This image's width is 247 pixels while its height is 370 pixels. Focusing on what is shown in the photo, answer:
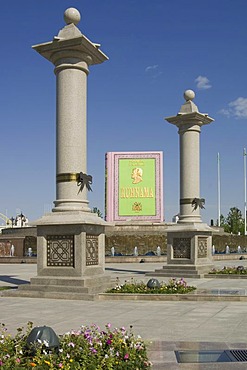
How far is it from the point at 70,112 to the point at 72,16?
282cm

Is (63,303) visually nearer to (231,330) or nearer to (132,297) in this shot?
(132,297)

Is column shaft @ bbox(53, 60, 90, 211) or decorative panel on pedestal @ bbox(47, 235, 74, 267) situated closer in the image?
decorative panel on pedestal @ bbox(47, 235, 74, 267)

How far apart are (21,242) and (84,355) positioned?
32.2 meters

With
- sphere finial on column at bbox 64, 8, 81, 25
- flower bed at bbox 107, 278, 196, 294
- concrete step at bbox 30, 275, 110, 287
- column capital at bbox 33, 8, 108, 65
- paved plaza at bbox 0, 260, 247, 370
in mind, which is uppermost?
sphere finial on column at bbox 64, 8, 81, 25

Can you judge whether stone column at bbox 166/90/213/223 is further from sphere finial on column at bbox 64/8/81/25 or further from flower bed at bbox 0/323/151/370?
flower bed at bbox 0/323/151/370

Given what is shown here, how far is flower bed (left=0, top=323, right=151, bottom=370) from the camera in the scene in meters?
5.48

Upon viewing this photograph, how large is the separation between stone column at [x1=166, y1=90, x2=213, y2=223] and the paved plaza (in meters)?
8.47

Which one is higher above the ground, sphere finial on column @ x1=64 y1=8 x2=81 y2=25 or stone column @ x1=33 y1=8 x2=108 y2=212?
sphere finial on column @ x1=64 y1=8 x2=81 y2=25

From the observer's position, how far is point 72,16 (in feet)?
49.7

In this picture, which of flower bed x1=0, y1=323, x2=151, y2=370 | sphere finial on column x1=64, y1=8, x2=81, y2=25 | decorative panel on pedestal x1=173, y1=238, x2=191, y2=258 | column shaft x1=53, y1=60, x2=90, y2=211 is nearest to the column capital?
sphere finial on column x1=64, y1=8, x2=81, y2=25

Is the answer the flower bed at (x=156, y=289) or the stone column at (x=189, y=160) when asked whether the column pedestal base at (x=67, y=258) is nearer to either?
the flower bed at (x=156, y=289)

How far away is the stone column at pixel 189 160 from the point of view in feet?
70.4

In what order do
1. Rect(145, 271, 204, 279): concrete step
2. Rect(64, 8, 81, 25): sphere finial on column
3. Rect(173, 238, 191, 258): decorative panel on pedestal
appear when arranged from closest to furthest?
1. Rect(64, 8, 81, 25): sphere finial on column
2. Rect(145, 271, 204, 279): concrete step
3. Rect(173, 238, 191, 258): decorative panel on pedestal

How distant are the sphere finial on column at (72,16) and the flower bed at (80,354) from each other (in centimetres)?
1090
